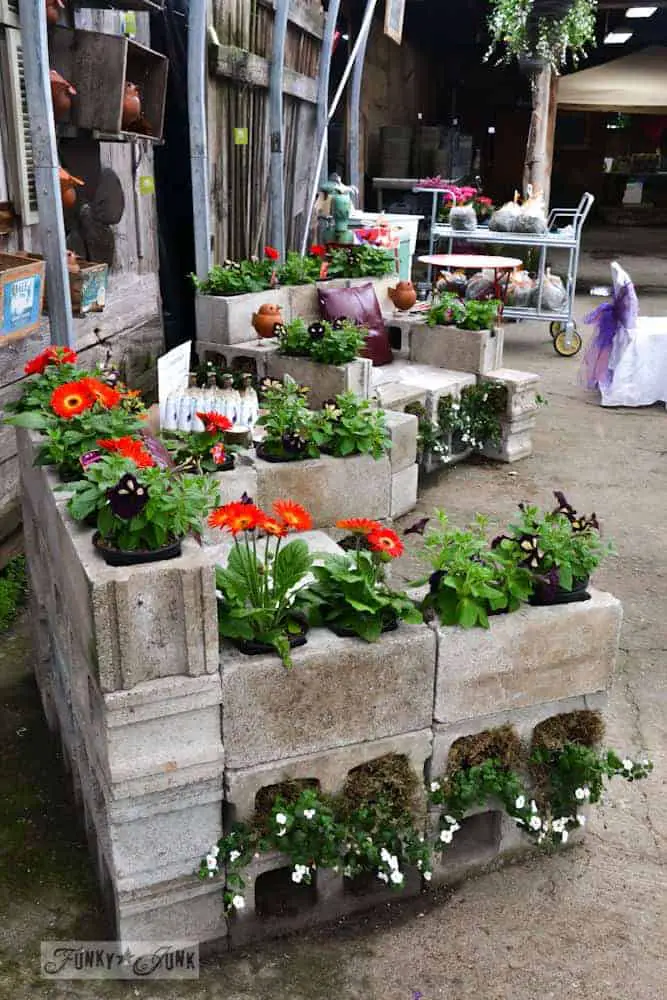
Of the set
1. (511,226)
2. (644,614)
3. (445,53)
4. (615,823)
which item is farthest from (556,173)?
(615,823)

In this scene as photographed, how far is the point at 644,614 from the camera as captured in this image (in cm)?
515

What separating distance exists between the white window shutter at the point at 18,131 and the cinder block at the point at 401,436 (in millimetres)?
2286

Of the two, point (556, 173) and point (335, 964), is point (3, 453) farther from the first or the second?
point (556, 173)

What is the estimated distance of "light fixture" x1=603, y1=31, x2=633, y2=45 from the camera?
19.2 m

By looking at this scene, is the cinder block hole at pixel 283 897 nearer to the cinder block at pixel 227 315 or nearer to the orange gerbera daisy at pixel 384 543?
the orange gerbera daisy at pixel 384 543

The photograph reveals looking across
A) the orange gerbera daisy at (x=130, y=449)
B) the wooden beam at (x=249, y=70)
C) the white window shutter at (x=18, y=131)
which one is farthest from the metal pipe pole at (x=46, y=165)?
the wooden beam at (x=249, y=70)

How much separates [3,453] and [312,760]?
297cm

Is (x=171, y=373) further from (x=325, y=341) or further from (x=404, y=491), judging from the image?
(x=404, y=491)

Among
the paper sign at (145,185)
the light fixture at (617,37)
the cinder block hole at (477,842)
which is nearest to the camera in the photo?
the cinder block hole at (477,842)

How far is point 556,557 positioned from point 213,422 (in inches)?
64.7

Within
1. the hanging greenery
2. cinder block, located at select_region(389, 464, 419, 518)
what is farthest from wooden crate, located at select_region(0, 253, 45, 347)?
the hanging greenery

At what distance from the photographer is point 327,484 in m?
4.46

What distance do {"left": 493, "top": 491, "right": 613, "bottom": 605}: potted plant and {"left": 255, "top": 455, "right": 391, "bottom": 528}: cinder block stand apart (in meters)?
1.39

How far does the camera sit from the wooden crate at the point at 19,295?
4.14 metres
